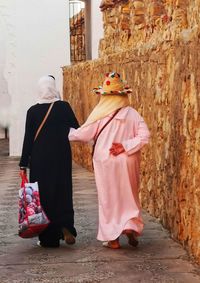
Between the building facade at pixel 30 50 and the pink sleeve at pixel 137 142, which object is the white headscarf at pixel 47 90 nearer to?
the pink sleeve at pixel 137 142

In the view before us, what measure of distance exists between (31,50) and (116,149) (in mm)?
12504

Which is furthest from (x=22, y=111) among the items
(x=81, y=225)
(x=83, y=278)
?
(x=83, y=278)

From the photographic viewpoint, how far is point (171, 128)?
6969 millimetres

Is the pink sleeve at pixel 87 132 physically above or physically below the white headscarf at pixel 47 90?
below

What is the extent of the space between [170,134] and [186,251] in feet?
4.04

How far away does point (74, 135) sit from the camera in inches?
264

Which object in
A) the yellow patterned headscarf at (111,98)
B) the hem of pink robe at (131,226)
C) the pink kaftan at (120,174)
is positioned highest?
the yellow patterned headscarf at (111,98)

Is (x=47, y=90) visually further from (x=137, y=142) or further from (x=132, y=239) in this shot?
(x=132, y=239)

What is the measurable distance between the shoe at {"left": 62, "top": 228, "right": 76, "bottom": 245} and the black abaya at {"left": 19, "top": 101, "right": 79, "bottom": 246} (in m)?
0.04

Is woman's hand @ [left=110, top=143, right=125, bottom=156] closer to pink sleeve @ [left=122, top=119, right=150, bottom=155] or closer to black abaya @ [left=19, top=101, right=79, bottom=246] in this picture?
pink sleeve @ [left=122, top=119, right=150, bottom=155]

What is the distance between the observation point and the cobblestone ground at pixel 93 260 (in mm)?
5520

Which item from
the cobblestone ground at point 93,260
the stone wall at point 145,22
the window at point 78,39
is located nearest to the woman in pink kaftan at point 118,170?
the cobblestone ground at point 93,260

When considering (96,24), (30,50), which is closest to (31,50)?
(30,50)

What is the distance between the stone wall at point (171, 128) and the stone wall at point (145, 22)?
0.19 metres
